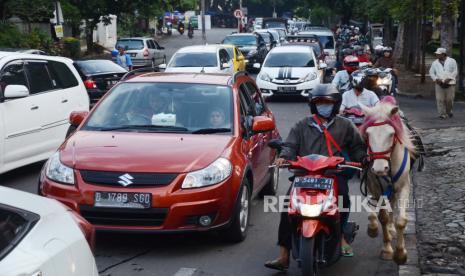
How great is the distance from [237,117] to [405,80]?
2214 centimetres

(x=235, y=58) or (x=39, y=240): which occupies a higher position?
(x=39, y=240)

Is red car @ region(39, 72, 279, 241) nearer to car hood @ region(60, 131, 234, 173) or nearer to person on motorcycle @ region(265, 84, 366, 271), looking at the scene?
car hood @ region(60, 131, 234, 173)

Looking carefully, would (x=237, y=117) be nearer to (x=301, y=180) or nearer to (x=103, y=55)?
(x=301, y=180)

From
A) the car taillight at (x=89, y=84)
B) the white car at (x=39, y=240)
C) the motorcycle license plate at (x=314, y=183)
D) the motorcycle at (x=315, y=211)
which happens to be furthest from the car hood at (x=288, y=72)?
the white car at (x=39, y=240)

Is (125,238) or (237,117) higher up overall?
(237,117)

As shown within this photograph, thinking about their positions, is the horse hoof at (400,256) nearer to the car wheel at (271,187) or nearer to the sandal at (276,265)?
the sandal at (276,265)

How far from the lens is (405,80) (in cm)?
2972

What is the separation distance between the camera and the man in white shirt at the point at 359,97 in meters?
10.6

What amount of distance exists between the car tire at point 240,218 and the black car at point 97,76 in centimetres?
1140

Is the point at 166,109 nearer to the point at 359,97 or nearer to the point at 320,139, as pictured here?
the point at 320,139

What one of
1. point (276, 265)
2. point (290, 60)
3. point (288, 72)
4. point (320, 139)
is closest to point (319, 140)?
point (320, 139)

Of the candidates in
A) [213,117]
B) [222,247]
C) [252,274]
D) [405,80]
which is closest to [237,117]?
[213,117]

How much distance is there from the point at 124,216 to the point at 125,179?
336 millimetres

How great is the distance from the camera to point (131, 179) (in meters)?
7.27
